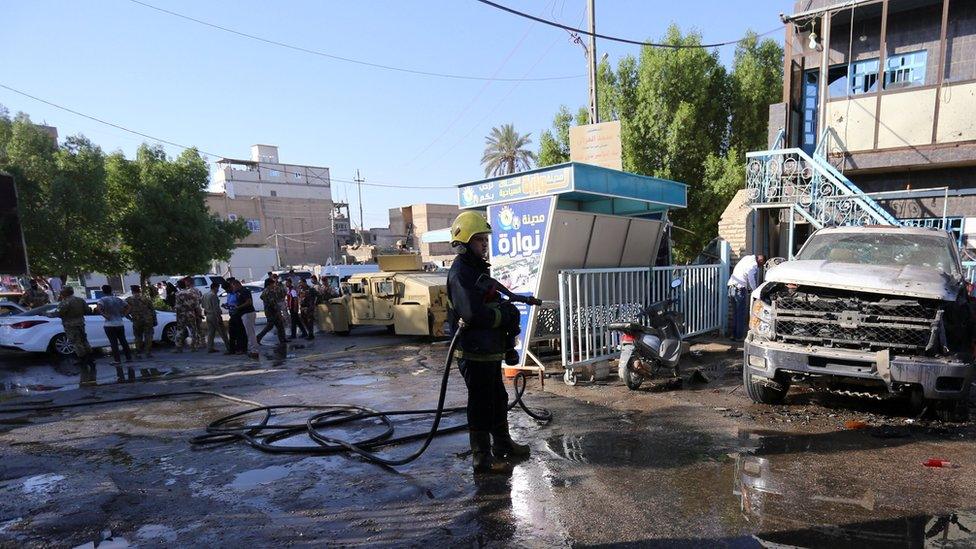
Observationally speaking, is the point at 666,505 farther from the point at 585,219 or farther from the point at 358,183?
the point at 358,183

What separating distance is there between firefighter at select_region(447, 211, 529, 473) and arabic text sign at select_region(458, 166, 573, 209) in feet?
9.06

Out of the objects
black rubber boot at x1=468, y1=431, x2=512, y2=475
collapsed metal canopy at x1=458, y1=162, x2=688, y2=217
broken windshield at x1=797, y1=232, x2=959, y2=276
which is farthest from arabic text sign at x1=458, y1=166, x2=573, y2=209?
black rubber boot at x1=468, y1=431, x2=512, y2=475

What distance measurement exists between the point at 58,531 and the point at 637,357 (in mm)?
5562

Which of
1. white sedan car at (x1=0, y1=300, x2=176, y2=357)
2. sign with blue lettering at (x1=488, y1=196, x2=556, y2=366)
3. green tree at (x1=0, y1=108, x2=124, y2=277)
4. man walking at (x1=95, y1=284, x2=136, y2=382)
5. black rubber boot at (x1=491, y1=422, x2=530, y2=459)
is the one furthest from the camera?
green tree at (x1=0, y1=108, x2=124, y2=277)

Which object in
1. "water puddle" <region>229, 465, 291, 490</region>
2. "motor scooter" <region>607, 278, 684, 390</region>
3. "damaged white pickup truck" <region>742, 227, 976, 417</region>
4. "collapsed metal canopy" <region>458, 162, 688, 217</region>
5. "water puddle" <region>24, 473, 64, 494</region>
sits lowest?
"water puddle" <region>24, 473, 64, 494</region>

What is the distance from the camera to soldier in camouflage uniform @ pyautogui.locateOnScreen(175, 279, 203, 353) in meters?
11.8

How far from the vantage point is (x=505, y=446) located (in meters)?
4.04

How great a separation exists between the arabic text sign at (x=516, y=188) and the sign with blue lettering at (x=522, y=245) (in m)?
0.12

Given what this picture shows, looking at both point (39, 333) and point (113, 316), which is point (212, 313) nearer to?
point (113, 316)

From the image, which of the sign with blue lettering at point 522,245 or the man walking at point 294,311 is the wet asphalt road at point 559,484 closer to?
the sign with blue lettering at point 522,245

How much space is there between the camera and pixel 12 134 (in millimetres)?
15656

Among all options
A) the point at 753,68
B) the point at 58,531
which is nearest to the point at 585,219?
the point at 58,531

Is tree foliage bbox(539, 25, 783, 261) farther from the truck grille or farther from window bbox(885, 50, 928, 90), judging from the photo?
the truck grille

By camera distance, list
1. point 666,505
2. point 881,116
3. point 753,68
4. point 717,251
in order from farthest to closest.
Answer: point 753,68, point 881,116, point 717,251, point 666,505
